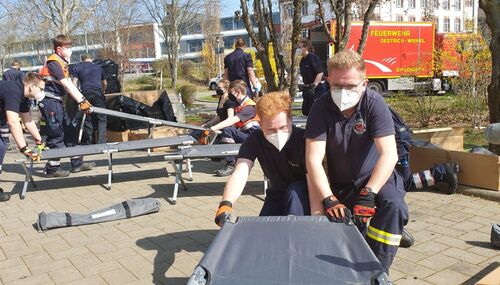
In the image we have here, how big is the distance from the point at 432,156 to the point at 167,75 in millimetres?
44249

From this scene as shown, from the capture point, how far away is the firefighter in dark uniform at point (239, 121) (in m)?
6.48

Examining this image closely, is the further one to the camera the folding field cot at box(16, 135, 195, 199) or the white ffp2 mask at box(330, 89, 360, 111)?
the folding field cot at box(16, 135, 195, 199)

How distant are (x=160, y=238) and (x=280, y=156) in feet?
5.72

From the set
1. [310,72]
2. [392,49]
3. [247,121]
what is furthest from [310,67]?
[392,49]

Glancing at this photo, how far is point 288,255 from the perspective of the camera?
240cm

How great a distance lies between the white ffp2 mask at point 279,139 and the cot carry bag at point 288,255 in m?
0.63

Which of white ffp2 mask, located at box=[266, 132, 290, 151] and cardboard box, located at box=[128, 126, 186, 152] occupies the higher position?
white ffp2 mask, located at box=[266, 132, 290, 151]

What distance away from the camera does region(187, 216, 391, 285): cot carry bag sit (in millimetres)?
2218

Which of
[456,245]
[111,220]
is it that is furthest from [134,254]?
[456,245]

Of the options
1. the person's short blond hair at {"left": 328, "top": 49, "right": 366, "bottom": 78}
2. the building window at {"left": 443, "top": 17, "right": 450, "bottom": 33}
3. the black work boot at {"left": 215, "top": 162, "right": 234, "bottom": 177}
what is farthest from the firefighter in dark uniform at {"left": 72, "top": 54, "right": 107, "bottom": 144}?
the building window at {"left": 443, "top": 17, "right": 450, "bottom": 33}

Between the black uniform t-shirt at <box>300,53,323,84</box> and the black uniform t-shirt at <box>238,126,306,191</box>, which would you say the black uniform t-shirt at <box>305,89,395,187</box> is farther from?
the black uniform t-shirt at <box>300,53,323,84</box>

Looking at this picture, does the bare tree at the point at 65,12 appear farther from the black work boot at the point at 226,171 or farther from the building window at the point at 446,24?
the building window at the point at 446,24

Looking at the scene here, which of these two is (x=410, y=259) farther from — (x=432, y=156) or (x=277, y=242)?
(x=432, y=156)

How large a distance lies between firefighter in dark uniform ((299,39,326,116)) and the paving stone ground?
10.1 ft
